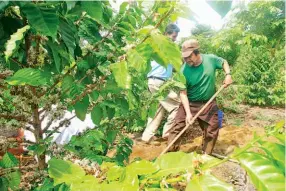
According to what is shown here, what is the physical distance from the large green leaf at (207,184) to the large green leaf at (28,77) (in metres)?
0.72

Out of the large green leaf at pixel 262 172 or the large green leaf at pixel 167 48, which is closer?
the large green leaf at pixel 262 172

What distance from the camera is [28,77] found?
119cm

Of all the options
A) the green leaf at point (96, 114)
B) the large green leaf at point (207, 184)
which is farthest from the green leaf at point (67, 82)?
the large green leaf at point (207, 184)

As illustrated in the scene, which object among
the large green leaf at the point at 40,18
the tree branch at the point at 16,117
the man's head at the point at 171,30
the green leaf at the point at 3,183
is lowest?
the green leaf at the point at 3,183

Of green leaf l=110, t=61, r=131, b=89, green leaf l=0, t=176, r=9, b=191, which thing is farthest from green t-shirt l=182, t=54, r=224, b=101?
green leaf l=110, t=61, r=131, b=89

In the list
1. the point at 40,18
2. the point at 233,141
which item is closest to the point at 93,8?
the point at 40,18

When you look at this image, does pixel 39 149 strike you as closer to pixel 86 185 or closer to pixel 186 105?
pixel 86 185

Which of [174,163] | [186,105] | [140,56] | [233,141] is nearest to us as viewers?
[174,163]

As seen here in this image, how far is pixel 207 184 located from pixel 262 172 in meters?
0.13

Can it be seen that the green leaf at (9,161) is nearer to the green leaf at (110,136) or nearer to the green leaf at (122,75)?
the green leaf at (110,136)

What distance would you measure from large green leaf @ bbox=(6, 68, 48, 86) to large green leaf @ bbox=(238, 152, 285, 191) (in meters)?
0.80

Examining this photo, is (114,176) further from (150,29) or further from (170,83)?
(170,83)

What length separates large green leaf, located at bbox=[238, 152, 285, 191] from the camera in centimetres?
69

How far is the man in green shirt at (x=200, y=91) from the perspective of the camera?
4383 millimetres
